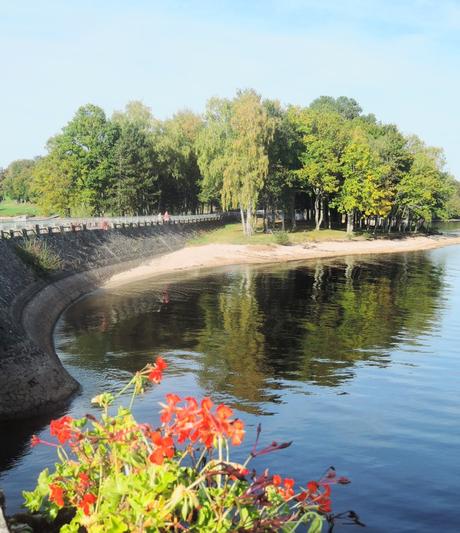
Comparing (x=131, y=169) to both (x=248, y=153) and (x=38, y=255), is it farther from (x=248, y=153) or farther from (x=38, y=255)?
(x=38, y=255)

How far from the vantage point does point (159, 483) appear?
5953 mm

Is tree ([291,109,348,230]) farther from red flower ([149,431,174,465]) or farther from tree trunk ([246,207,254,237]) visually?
red flower ([149,431,174,465])

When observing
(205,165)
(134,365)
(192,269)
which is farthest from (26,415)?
(205,165)

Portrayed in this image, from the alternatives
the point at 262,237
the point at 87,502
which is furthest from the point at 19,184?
the point at 87,502

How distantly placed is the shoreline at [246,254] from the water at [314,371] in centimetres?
786

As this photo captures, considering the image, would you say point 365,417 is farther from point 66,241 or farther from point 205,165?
point 205,165

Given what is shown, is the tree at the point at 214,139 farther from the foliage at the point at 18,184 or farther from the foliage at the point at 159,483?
the foliage at the point at 18,184

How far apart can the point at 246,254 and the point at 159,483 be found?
2587 inches

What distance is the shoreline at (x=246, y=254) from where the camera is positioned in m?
57.3

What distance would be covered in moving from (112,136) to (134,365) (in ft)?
219

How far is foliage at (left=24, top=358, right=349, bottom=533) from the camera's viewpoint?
5.82 m

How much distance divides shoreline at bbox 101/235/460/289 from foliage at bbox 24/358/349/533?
4113 centimetres

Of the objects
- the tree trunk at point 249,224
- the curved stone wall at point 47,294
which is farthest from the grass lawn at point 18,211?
the curved stone wall at point 47,294

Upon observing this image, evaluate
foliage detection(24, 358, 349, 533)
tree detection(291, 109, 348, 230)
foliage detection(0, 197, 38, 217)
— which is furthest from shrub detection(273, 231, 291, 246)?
foliage detection(24, 358, 349, 533)
